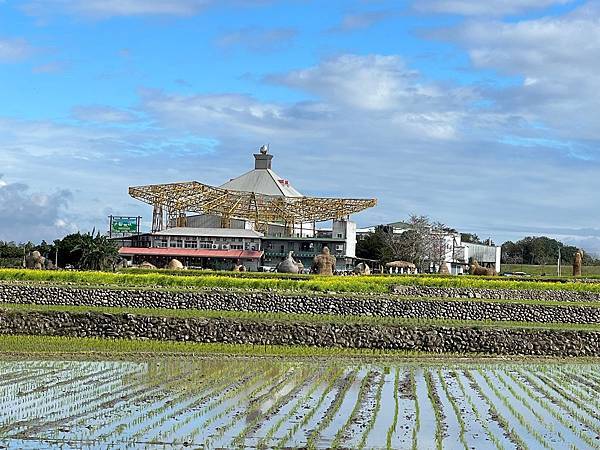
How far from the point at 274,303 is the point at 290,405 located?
16.5 metres

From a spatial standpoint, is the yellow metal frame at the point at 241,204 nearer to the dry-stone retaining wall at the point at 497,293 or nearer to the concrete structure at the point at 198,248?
the concrete structure at the point at 198,248

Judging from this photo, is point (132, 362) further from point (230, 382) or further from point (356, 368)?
point (356, 368)

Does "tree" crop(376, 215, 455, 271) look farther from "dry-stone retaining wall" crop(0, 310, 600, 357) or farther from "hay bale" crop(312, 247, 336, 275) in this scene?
"dry-stone retaining wall" crop(0, 310, 600, 357)

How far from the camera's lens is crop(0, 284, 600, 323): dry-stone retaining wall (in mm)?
31656

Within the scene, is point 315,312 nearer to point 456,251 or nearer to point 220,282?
point 220,282

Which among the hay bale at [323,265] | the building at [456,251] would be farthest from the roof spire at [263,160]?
the hay bale at [323,265]

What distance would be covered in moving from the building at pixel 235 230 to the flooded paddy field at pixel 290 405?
55.7 meters

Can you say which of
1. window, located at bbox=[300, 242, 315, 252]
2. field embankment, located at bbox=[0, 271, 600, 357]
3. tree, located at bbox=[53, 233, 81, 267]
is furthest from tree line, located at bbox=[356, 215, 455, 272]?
field embankment, located at bbox=[0, 271, 600, 357]

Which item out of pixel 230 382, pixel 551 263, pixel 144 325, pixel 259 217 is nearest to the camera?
pixel 230 382

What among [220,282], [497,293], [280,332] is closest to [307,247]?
[497,293]

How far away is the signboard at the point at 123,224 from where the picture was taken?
84875mm

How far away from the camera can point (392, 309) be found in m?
32.1

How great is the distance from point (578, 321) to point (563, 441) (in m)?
19.9

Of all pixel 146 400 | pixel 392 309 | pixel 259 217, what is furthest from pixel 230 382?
pixel 259 217
